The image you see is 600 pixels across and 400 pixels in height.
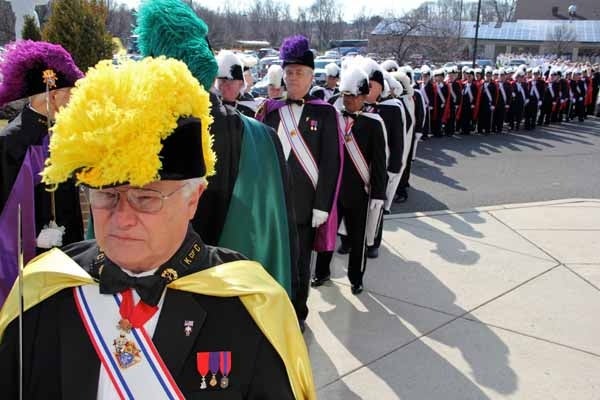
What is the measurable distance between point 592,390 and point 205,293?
327 cm

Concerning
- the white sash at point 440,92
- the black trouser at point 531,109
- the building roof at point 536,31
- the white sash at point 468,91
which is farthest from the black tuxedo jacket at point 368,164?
the building roof at point 536,31

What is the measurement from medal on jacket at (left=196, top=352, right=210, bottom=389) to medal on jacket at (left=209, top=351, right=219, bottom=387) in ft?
0.04

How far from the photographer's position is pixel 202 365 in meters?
→ 1.58

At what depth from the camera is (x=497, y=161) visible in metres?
12.3

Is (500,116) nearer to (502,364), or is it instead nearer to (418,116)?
(418,116)

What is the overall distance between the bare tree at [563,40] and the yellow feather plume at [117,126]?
2035 inches

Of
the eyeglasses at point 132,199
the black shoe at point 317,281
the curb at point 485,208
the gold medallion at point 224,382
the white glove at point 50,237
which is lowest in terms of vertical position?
the curb at point 485,208

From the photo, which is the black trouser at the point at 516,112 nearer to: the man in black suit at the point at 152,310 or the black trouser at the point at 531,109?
the black trouser at the point at 531,109

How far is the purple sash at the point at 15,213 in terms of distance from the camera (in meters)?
3.30

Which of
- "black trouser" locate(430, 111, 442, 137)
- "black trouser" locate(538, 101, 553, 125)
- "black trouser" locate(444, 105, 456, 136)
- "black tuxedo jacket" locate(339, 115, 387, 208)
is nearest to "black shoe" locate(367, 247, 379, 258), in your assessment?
"black tuxedo jacket" locate(339, 115, 387, 208)

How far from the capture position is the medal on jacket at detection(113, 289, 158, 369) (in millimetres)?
1573

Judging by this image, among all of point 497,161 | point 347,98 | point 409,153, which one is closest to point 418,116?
point 409,153

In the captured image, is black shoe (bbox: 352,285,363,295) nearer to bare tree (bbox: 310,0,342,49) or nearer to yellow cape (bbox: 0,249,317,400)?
yellow cape (bbox: 0,249,317,400)

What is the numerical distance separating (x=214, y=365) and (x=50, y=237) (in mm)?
2043
